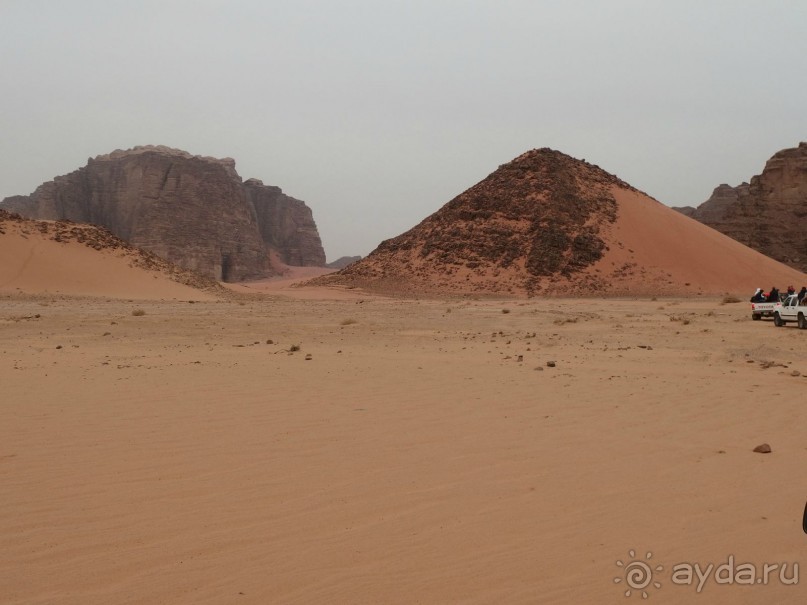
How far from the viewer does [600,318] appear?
24688mm

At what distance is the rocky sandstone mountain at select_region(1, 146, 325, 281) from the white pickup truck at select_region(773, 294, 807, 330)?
89567 mm

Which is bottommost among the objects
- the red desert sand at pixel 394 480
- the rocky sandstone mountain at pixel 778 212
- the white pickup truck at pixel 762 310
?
the red desert sand at pixel 394 480

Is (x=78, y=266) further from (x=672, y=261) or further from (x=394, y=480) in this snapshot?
(x=672, y=261)

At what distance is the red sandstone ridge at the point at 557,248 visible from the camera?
5441 centimetres

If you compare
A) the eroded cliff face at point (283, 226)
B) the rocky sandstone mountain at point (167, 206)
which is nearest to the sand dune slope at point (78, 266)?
the rocky sandstone mountain at point (167, 206)

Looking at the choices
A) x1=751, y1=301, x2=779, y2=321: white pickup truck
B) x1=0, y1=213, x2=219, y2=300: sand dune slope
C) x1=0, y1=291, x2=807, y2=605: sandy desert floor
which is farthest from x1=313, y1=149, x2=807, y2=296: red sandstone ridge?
x1=0, y1=291, x2=807, y2=605: sandy desert floor

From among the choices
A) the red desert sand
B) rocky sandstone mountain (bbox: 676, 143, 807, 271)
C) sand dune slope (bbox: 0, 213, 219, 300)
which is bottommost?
the red desert sand

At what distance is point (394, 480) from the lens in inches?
200

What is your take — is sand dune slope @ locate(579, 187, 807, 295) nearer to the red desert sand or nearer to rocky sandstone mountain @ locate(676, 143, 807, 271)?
rocky sandstone mountain @ locate(676, 143, 807, 271)

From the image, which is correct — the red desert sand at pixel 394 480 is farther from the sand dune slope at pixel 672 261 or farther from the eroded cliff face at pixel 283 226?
the eroded cliff face at pixel 283 226

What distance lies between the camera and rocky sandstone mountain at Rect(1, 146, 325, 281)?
101m

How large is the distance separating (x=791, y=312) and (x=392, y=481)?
737 inches

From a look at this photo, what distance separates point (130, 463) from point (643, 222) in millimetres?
64295

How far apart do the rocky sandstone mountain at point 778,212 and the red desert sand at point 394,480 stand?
81500 millimetres
